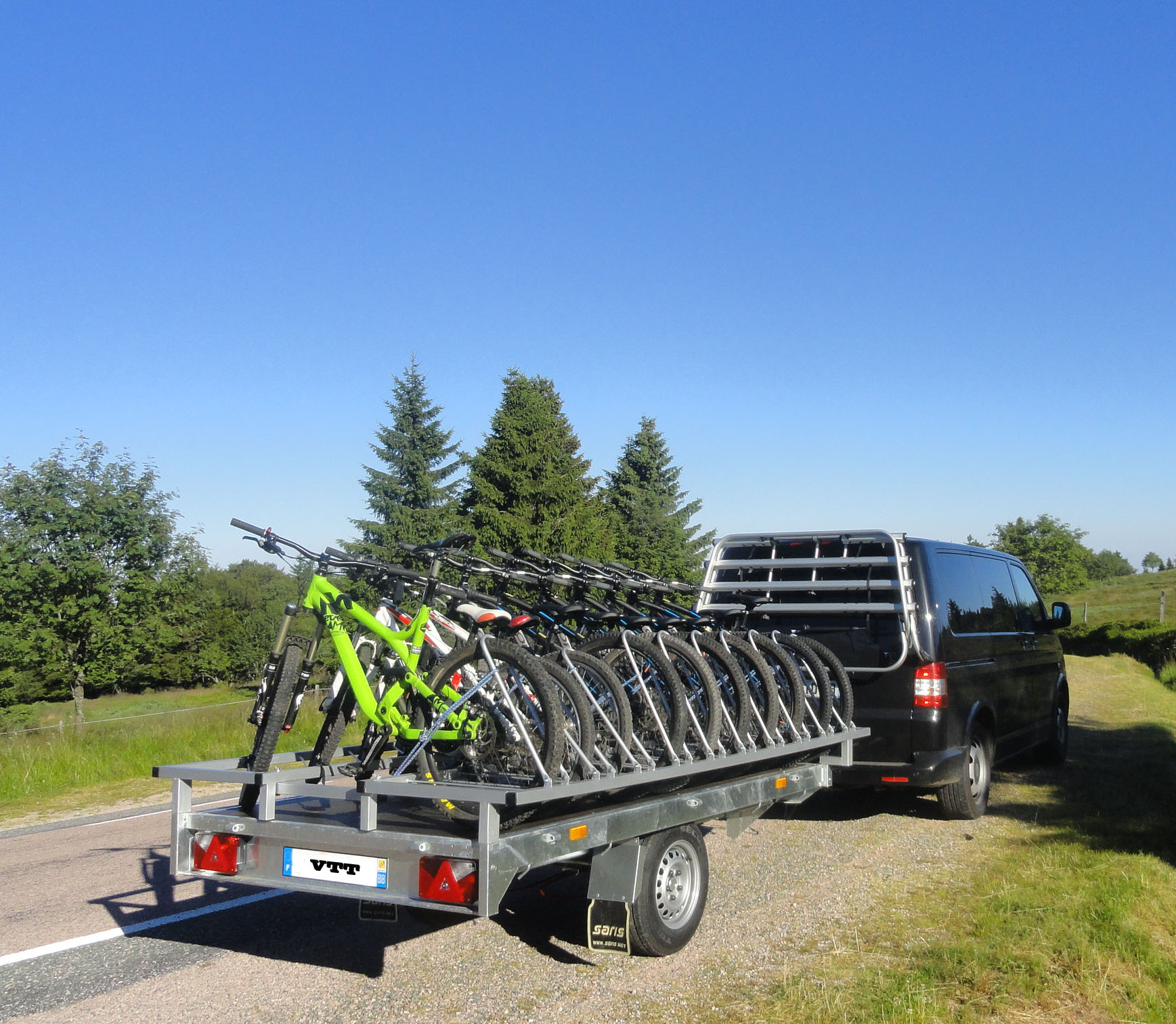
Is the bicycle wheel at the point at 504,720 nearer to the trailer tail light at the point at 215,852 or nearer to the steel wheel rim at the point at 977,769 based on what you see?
the trailer tail light at the point at 215,852

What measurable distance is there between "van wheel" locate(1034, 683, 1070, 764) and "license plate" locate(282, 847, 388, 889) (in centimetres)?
869

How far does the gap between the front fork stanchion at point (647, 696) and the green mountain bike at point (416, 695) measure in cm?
74

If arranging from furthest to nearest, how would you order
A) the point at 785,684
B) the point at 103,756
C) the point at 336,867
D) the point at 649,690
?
1. the point at 103,756
2. the point at 785,684
3. the point at 649,690
4. the point at 336,867

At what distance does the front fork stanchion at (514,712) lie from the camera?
14.6ft

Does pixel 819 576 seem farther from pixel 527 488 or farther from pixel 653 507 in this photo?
pixel 653 507

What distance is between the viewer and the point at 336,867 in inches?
170

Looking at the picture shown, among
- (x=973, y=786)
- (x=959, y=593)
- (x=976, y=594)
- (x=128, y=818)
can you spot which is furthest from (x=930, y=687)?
(x=128, y=818)

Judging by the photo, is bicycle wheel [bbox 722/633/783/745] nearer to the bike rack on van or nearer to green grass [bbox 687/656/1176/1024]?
the bike rack on van

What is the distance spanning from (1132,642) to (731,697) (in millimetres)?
38358

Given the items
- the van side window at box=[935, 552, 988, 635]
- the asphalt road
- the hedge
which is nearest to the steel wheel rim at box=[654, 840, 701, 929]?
the asphalt road

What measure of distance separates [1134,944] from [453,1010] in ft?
10.4

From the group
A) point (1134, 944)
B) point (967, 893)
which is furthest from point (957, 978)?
point (967, 893)

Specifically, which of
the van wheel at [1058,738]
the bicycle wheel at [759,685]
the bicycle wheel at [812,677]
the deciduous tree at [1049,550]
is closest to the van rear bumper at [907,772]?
the bicycle wheel at [812,677]

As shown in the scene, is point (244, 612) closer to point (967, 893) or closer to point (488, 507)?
point (488, 507)
